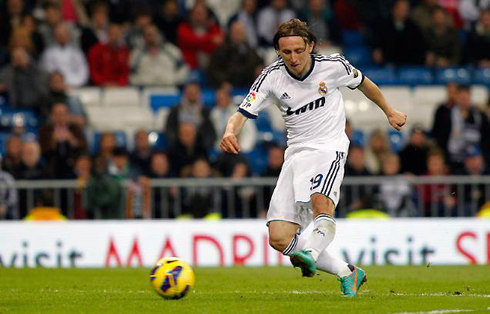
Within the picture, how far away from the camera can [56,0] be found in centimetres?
2170

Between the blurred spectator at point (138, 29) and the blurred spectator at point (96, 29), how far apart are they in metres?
0.45

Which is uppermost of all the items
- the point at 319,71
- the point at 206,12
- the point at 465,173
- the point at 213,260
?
the point at 206,12

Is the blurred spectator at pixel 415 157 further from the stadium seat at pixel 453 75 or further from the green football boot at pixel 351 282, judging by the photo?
the green football boot at pixel 351 282

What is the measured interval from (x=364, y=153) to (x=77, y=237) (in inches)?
200

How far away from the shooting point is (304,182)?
9773mm

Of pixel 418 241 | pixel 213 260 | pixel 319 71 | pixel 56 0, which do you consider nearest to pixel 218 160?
pixel 213 260

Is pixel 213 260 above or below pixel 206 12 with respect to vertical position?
below

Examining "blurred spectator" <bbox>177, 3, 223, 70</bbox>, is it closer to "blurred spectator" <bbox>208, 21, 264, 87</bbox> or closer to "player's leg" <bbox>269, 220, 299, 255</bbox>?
"blurred spectator" <bbox>208, 21, 264, 87</bbox>

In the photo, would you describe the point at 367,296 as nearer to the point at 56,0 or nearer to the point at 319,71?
the point at 319,71

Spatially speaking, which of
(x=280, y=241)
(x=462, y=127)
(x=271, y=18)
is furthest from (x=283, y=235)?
(x=271, y=18)

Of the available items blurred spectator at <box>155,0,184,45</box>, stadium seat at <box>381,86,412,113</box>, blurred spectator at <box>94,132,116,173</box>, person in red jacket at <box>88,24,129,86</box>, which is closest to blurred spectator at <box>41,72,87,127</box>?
blurred spectator at <box>94,132,116,173</box>

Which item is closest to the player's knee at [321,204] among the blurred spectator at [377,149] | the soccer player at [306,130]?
the soccer player at [306,130]

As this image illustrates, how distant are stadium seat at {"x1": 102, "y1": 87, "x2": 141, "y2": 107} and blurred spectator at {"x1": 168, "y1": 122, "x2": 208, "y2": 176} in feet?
8.71

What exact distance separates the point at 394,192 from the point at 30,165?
560 centimetres
